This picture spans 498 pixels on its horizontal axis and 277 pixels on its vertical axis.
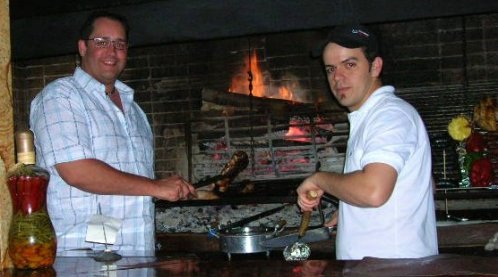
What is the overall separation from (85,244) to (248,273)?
1241 mm

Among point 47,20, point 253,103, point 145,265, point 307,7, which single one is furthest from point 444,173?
point 145,265

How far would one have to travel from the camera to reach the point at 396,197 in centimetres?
241

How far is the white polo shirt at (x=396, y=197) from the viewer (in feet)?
7.70

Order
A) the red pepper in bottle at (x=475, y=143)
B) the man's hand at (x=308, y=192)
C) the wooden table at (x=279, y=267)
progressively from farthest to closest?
the red pepper in bottle at (x=475, y=143)
the man's hand at (x=308, y=192)
the wooden table at (x=279, y=267)

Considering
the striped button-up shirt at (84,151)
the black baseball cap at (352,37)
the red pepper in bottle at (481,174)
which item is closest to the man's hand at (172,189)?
the striped button-up shirt at (84,151)

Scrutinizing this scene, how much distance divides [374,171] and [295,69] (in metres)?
3.91

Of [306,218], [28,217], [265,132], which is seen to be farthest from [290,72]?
[28,217]

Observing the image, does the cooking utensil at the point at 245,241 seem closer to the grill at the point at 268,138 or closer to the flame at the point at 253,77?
the grill at the point at 268,138

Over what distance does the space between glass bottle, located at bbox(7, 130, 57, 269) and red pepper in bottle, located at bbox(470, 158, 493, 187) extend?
3.65 metres

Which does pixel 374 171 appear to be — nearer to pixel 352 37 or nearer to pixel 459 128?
pixel 352 37

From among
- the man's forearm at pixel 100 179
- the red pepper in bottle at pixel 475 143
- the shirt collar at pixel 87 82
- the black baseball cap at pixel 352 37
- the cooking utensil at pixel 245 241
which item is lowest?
the cooking utensil at pixel 245 241

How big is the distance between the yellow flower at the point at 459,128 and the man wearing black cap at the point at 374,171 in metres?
2.81

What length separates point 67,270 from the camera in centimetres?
210

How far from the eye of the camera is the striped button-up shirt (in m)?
2.88
